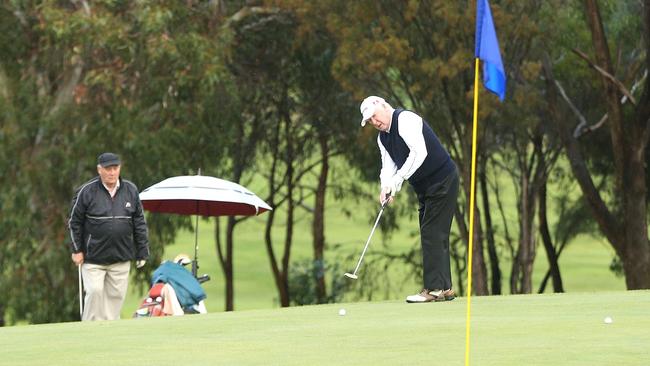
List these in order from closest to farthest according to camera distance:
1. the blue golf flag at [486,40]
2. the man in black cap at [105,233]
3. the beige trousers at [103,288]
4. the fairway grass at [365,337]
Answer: the fairway grass at [365,337], the blue golf flag at [486,40], the man in black cap at [105,233], the beige trousers at [103,288]

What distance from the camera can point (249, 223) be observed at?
61781mm

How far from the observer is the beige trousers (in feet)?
46.9

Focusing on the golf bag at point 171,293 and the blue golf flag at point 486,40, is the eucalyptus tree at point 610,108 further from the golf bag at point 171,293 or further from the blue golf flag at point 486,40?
the blue golf flag at point 486,40

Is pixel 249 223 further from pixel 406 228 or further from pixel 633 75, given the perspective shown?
pixel 633 75

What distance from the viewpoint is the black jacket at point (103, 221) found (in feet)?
46.2

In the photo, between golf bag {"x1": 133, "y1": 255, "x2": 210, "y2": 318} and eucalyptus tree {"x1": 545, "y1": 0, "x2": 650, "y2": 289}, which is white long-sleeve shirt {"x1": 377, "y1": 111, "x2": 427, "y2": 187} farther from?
eucalyptus tree {"x1": 545, "y1": 0, "x2": 650, "y2": 289}

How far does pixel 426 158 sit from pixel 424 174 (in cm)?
14

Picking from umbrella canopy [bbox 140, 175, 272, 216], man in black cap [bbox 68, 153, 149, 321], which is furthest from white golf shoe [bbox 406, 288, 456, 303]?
umbrella canopy [bbox 140, 175, 272, 216]

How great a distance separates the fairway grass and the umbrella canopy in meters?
4.42

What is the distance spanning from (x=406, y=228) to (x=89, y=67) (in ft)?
112

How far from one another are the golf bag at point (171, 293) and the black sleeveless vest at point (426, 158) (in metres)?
3.21

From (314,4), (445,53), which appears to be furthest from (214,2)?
(445,53)

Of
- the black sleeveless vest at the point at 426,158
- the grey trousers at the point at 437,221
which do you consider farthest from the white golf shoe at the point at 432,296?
the black sleeveless vest at the point at 426,158

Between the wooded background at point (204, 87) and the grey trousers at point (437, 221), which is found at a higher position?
Answer: the wooded background at point (204, 87)
